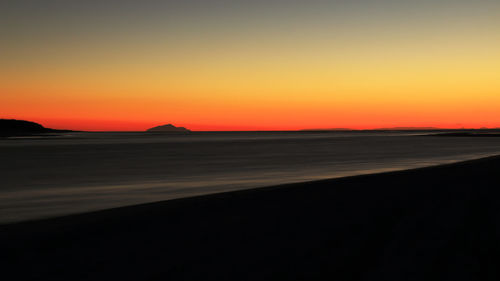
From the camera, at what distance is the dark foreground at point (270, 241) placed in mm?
5938

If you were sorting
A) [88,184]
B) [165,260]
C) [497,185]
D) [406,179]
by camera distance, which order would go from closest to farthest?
[165,260]
[497,185]
[406,179]
[88,184]

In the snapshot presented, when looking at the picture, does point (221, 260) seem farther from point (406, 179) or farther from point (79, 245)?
point (406, 179)

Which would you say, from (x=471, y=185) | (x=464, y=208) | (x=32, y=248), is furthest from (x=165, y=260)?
(x=471, y=185)

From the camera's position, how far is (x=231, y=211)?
10648 mm

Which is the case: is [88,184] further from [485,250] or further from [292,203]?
[485,250]

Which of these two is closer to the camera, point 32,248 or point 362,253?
point 362,253

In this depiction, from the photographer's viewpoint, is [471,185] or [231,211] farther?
[471,185]

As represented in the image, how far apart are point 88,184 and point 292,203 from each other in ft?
42.8

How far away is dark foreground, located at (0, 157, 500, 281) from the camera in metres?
5.94

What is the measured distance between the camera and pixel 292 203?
11.8m

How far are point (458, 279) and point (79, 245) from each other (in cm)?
616

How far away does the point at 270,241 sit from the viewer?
25.0 ft

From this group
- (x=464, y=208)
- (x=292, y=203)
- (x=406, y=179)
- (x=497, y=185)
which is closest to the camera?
(x=464, y=208)

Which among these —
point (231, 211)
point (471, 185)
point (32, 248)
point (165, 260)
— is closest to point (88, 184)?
point (231, 211)
